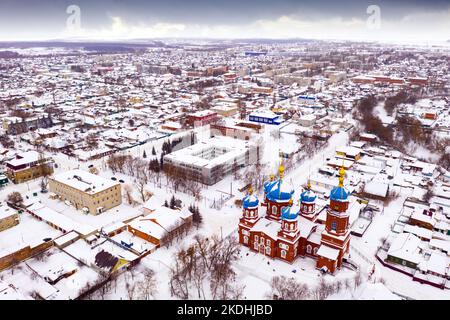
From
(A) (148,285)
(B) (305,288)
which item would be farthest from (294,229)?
(A) (148,285)

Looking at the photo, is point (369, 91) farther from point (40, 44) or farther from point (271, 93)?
point (40, 44)

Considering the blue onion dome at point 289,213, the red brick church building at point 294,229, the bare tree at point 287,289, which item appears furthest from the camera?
the blue onion dome at point 289,213

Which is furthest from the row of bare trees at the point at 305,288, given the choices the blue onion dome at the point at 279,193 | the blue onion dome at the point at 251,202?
the blue onion dome at the point at 279,193

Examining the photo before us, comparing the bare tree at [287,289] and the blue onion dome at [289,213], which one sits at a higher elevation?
the blue onion dome at [289,213]

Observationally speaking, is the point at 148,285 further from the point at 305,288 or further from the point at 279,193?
the point at 279,193

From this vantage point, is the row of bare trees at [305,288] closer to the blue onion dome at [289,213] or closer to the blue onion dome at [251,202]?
the blue onion dome at [289,213]
